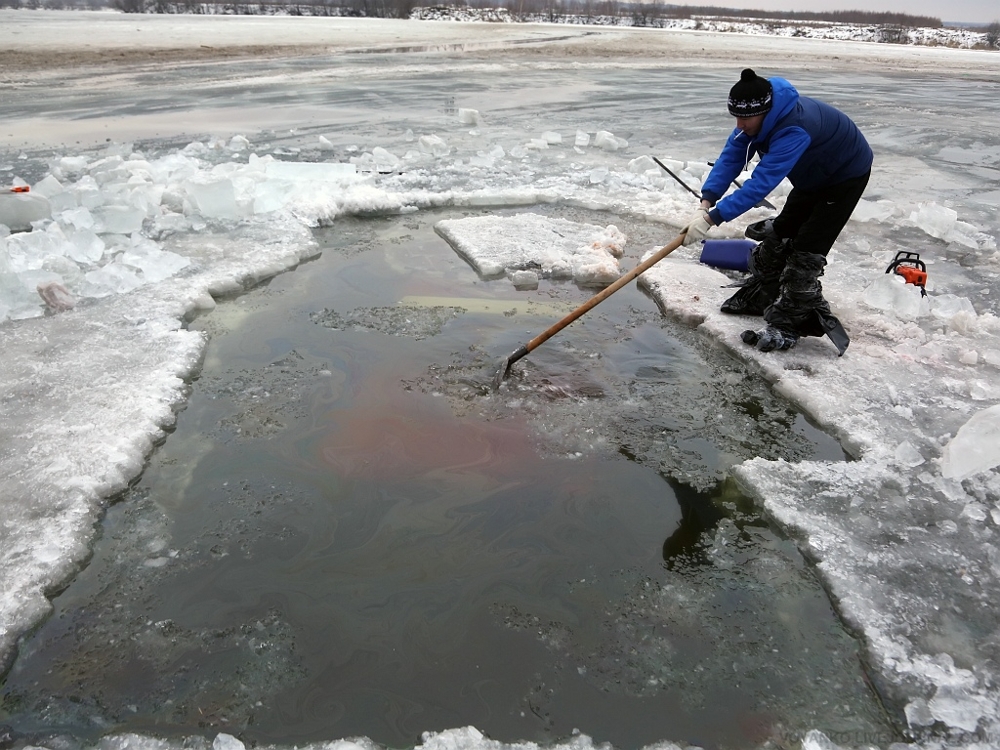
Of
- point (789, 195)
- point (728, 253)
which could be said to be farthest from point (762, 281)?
point (728, 253)

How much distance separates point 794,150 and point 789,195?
24.6 inches

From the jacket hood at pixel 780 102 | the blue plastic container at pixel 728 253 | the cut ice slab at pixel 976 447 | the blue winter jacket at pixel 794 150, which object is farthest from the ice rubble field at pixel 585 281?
the jacket hood at pixel 780 102

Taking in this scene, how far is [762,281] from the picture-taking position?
15.4 feet

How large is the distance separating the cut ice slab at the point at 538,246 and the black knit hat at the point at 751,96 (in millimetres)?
1892

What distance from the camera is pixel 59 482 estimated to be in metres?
3.03

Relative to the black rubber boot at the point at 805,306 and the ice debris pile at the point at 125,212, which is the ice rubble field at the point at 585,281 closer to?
the ice debris pile at the point at 125,212

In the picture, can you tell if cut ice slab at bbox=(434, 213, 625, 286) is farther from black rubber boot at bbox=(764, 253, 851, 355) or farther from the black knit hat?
the black knit hat

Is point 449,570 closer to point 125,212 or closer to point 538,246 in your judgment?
point 538,246

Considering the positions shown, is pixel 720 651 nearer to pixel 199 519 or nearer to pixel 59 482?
pixel 199 519

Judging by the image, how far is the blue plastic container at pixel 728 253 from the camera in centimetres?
546

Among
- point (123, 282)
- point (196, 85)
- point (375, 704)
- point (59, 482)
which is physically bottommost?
point (375, 704)

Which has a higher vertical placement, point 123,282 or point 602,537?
point 123,282

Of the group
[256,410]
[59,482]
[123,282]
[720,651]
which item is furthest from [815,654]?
[123,282]

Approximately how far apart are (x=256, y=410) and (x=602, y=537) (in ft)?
6.40
